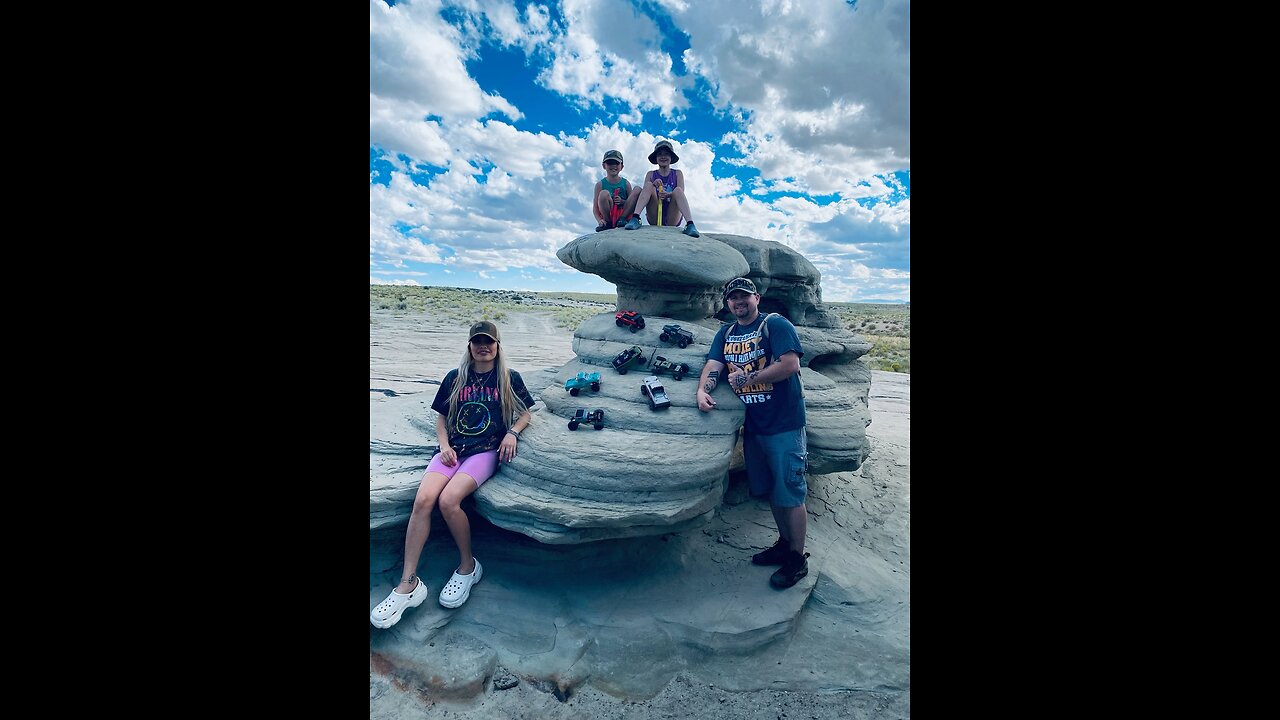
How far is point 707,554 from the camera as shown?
451cm

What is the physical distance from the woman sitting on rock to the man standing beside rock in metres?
1.65

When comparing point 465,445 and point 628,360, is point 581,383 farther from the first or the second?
point 465,445

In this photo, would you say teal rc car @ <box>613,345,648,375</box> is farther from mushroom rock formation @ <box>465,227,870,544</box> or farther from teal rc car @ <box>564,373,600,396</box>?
teal rc car @ <box>564,373,600,396</box>

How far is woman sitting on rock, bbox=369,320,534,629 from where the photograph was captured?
3467mm

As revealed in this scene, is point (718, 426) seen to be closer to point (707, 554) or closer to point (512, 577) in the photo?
point (707, 554)

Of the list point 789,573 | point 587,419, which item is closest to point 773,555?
point 789,573

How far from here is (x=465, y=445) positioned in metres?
3.75

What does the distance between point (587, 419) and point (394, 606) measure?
192 cm

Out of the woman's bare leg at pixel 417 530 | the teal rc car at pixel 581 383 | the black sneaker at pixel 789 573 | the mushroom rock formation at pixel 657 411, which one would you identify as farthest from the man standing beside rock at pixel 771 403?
the woman's bare leg at pixel 417 530

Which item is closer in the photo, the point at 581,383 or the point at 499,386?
the point at 499,386

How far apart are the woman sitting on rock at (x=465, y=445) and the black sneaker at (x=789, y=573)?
2462 mm

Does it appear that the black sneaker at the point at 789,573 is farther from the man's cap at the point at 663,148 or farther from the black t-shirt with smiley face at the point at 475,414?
the man's cap at the point at 663,148

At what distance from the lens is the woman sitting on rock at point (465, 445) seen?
3.47 metres
